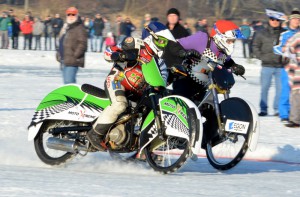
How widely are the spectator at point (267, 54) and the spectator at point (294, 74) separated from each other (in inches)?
47.5

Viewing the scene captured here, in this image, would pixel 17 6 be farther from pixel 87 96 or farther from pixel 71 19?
pixel 87 96

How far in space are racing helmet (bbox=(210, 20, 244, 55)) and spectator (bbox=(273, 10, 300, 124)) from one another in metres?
4.77

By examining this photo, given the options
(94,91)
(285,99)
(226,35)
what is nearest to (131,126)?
(94,91)

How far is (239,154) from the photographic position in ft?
31.0

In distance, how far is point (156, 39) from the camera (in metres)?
9.24

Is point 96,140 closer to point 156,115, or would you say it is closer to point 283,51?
point 156,115

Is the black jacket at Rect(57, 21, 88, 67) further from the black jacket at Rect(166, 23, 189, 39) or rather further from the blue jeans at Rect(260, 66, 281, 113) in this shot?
the blue jeans at Rect(260, 66, 281, 113)

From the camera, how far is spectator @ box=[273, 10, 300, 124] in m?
14.6

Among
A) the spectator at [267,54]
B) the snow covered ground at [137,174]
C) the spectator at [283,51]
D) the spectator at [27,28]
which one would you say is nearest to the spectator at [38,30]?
the spectator at [27,28]

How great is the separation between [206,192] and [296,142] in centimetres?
520

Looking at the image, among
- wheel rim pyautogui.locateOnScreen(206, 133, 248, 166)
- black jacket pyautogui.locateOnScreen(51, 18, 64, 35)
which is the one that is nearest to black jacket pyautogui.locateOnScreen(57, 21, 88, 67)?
wheel rim pyautogui.locateOnScreen(206, 133, 248, 166)

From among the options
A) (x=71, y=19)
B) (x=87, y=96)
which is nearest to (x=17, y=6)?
(x=71, y=19)

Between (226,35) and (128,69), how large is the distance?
125 cm

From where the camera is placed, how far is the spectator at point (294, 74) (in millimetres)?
13938
